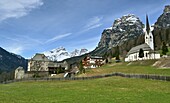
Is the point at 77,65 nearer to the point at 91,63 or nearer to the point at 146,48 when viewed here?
the point at 91,63

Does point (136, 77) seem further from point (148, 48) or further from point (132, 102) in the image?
point (148, 48)

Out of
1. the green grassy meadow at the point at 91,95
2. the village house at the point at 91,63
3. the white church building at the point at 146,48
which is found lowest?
the green grassy meadow at the point at 91,95

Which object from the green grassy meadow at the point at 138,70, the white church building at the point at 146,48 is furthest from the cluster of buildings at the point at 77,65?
the green grassy meadow at the point at 138,70

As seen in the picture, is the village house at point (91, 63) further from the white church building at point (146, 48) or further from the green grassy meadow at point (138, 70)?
the green grassy meadow at point (138, 70)

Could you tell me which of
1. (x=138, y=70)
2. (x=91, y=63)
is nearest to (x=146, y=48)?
(x=91, y=63)

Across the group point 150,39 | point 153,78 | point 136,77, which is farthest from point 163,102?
point 150,39

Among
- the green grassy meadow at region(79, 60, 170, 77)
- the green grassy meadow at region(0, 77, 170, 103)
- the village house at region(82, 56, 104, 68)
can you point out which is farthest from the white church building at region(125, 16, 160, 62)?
the green grassy meadow at region(0, 77, 170, 103)

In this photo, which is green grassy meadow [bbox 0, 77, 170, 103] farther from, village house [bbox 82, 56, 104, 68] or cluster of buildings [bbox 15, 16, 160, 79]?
village house [bbox 82, 56, 104, 68]

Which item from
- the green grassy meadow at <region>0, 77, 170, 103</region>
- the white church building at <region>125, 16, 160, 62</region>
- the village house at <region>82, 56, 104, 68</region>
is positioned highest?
the white church building at <region>125, 16, 160, 62</region>

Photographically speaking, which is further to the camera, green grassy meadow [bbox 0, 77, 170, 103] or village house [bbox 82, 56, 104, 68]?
village house [bbox 82, 56, 104, 68]

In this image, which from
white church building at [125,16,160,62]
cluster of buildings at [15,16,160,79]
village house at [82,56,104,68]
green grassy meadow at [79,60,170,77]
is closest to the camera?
green grassy meadow at [79,60,170,77]

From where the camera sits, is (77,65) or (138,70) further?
(77,65)

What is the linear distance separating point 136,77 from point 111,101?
108 ft

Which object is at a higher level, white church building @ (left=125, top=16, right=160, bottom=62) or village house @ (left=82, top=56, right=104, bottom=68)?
white church building @ (left=125, top=16, right=160, bottom=62)
